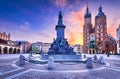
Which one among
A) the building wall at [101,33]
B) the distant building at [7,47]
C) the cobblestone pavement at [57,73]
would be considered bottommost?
the cobblestone pavement at [57,73]

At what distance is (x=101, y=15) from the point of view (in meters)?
69.2

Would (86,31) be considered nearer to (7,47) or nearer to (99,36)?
(99,36)

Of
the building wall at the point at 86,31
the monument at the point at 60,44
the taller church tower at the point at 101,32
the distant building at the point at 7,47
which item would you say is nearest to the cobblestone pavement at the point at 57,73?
the monument at the point at 60,44

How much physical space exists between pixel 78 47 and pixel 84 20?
7157 centimetres

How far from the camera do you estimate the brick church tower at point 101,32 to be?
2547 inches

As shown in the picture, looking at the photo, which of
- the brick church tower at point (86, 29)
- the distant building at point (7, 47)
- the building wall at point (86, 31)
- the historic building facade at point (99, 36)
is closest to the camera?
the distant building at point (7, 47)

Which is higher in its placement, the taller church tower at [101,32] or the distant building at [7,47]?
the taller church tower at [101,32]

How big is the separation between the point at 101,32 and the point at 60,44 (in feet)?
146

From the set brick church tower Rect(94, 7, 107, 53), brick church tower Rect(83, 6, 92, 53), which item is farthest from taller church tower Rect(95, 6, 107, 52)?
brick church tower Rect(83, 6, 92, 53)

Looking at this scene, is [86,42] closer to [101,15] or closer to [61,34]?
[101,15]

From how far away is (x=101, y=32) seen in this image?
66938 mm

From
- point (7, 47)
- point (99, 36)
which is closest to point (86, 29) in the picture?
point (99, 36)

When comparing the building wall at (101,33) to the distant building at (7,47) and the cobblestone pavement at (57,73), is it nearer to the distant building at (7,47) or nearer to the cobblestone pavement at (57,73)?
the distant building at (7,47)

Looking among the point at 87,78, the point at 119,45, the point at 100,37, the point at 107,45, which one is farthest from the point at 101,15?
the point at 87,78
